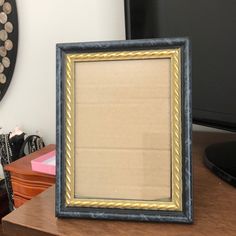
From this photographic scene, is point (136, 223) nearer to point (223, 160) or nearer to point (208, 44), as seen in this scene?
point (223, 160)

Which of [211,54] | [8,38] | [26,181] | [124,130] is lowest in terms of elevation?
[26,181]

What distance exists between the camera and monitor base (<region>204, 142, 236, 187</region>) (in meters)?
0.63

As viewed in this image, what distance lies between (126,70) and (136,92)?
0.04 metres

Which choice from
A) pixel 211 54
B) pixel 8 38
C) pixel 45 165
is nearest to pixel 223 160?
pixel 211 54

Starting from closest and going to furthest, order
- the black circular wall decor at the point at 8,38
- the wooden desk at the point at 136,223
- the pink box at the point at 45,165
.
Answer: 1. the wooden desk at the point at 136,223
2. the pink box at the point at 45,165
3. the black circular wall decor at the point at 8,38

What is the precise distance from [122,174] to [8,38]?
905 mm

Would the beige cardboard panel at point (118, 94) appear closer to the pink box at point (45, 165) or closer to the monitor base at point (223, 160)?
the monitor base at point (223, 160)

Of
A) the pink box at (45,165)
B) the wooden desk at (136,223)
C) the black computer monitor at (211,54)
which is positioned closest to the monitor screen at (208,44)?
the black computer monitor at (211,54)

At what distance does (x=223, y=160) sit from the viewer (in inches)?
27.6

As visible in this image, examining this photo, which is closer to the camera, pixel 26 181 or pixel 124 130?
pixel 124 130

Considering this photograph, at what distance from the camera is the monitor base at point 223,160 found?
2.07 ft

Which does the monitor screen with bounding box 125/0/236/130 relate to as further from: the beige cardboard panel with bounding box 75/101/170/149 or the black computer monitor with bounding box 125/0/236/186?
the beige cardboard panel with bounding box 75/101/170/149

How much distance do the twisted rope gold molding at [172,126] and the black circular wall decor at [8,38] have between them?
79 cm

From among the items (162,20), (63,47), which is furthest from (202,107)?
(63,47)
